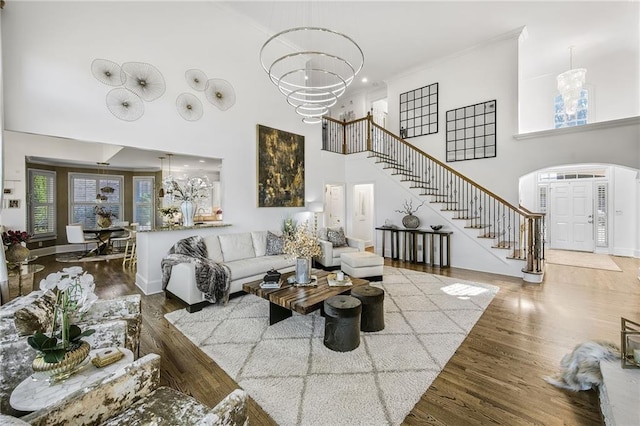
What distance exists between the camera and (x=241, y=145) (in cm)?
544

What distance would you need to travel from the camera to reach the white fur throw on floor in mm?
1987

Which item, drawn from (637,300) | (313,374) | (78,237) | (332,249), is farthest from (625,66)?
(78,237)

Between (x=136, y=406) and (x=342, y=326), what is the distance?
1.69 m

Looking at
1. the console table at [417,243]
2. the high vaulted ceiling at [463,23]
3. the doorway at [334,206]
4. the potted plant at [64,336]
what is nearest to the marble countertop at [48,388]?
the potted plant at [64,336]

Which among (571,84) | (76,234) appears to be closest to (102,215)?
(76,234)

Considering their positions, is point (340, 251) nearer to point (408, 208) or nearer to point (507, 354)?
point (408, 208)

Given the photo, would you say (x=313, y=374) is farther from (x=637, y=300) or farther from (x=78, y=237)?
(x=78, y=237)

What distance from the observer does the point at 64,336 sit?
1482 mm

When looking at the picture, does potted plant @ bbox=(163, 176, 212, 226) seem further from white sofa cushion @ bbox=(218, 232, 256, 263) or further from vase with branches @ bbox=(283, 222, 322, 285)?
vase with branches @ bbox=(283, 222, 322, 285)

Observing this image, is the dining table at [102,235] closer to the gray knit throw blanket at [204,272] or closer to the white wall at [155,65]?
the white wall at [155,65]

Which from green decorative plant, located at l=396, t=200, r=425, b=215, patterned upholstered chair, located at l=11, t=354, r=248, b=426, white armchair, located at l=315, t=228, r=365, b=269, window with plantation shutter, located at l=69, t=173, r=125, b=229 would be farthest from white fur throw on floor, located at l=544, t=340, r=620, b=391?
window with plantation shutter, located at l=69, t=173, r=125, b=229

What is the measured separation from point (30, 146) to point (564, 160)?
9162mm

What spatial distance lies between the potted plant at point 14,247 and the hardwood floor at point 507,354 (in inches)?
49.5

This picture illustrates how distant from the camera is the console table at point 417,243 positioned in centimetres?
606
